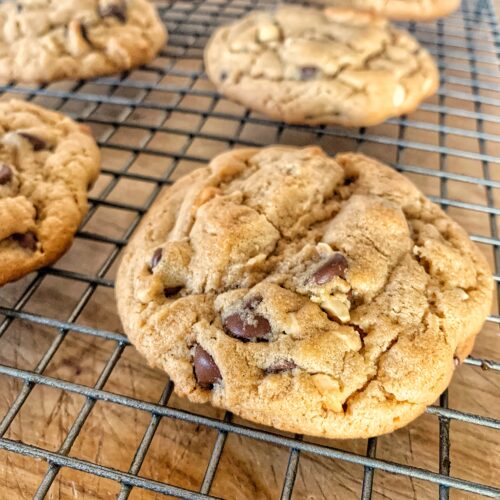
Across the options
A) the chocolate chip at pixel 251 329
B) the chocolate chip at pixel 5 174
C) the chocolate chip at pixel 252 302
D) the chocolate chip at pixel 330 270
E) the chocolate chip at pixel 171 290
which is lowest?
the chocolate chip at pixel 171 290

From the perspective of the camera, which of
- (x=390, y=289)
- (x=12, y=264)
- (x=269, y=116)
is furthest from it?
(x=269, y=116)

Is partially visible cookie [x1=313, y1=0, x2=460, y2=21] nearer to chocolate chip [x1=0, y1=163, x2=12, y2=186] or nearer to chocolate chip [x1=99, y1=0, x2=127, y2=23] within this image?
chocolate chip [x1=99, y1=0, x2=127, y2=23]

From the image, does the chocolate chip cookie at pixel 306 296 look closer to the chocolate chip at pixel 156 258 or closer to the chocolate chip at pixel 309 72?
the chocolate chip at pixel 156 258

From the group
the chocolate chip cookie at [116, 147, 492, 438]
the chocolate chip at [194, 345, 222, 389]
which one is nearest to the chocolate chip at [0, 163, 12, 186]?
the chocolate chip cookie at [116, 147, 492, 438]

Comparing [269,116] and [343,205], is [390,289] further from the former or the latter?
[269,116]

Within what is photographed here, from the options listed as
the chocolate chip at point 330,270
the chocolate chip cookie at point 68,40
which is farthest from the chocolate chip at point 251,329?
the chocolate chip cookie at point 68,40

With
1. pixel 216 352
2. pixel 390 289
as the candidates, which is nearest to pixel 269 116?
pixel 390 289
